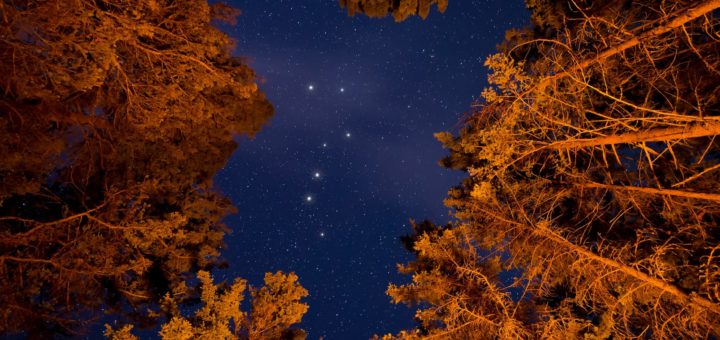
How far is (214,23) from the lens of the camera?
25.7 feet

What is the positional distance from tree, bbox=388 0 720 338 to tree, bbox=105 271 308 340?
2.46m

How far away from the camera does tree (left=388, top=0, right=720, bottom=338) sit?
4355 millimetres

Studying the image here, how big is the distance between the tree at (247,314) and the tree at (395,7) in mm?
5427

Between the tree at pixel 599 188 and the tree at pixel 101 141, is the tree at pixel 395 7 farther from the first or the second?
the tree at pixel 101 141

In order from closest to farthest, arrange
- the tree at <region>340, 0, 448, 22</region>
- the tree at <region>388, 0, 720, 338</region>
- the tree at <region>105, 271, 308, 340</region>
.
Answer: the tree at <region>388, 0, 720, 338</region>
the tree at <region>340, 0, 448, 22</region>
the tree at <region>105, 271, 308, 340</region>

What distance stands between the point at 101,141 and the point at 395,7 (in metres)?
6.85

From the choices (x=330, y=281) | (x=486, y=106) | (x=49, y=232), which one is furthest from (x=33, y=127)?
(x=330, y=281)

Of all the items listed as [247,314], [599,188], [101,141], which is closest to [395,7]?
[599,188]

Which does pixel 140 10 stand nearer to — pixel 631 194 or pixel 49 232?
pixel 49 232

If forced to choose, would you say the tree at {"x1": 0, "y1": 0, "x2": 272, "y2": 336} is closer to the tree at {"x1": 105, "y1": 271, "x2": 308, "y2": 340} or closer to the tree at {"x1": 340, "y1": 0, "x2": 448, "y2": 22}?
the tree at {"x1": 105, "y1": 271, "x2": 308, "y2": 340}

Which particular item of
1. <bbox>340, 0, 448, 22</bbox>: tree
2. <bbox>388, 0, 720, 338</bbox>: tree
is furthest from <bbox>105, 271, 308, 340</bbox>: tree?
<bbox>340, 0, 448, 22</bbox>: tree

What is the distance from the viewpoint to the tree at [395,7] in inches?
224

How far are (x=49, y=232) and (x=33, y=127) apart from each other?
74.2 inches

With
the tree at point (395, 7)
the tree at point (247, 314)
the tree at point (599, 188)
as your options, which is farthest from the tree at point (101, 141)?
the tree at point (599, 188)
